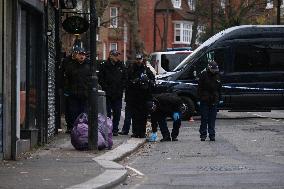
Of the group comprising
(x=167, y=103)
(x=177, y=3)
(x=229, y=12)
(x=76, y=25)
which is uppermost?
(x=177, y=3)

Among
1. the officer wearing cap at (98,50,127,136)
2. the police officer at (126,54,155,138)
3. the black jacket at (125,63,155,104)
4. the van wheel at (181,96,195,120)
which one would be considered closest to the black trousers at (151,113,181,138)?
the police officer at (126,54,155,138)

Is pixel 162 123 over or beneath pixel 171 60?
beneath

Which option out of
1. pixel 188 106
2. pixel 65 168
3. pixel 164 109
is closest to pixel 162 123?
pixel 164 109

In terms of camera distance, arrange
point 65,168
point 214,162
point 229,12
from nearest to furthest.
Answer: point 65,168, point 214,162, point 229,12

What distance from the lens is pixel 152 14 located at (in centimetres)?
8631

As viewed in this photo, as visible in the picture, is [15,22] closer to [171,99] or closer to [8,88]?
[8,88]

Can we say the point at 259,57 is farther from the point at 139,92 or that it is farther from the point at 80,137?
the point at 80,137

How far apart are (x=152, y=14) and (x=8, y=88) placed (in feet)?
242

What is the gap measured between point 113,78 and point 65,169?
275 inches

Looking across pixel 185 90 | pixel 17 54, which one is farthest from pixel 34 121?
pixel 185 90

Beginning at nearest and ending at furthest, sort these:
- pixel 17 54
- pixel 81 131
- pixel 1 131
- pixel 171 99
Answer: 1. pixel 1 131
2. pixel 17 54
3. pixel 81 131
4. pixel 171 99

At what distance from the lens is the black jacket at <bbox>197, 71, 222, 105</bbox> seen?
18047mm

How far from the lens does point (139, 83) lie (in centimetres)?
1828

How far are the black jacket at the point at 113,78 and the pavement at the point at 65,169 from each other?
110 inches
